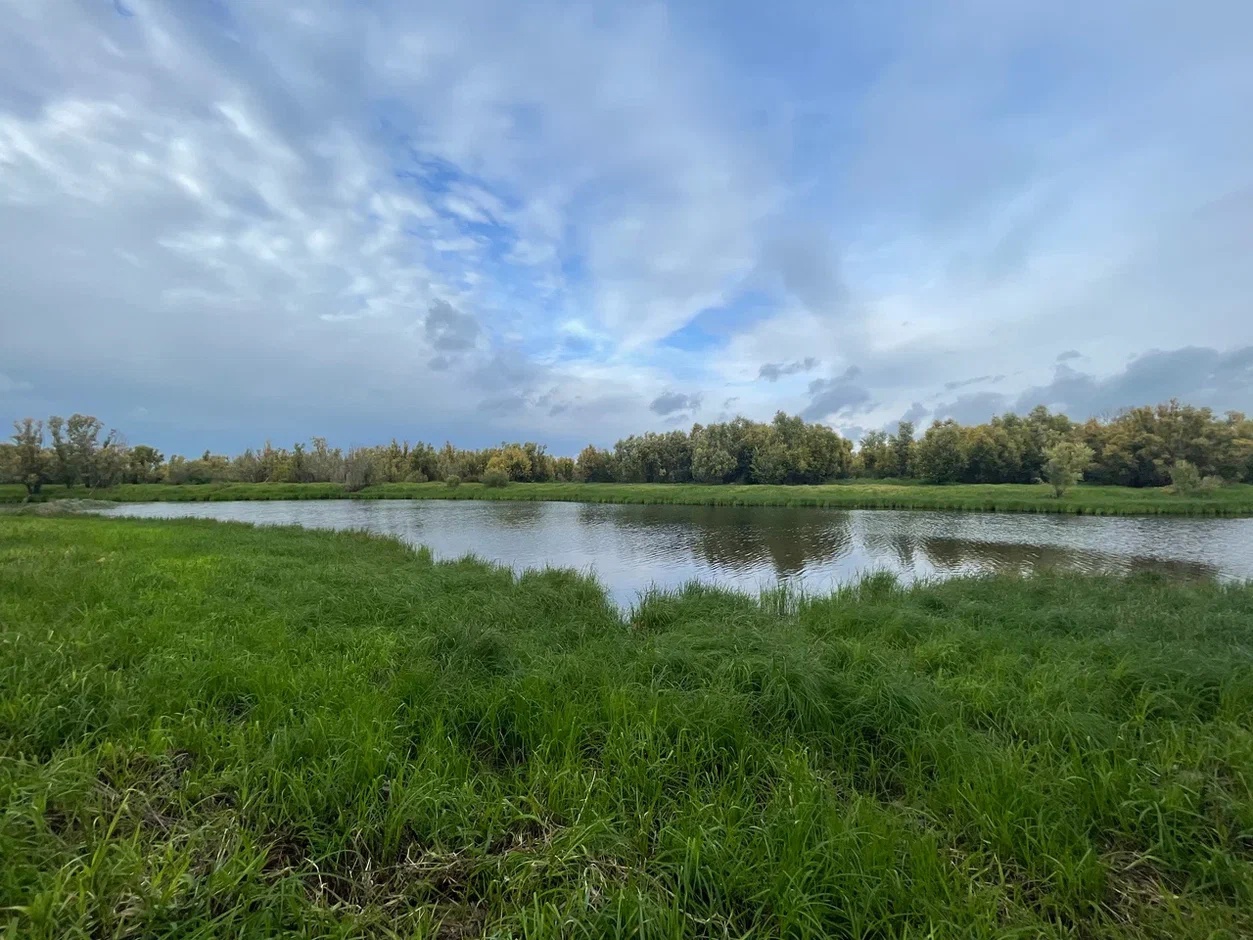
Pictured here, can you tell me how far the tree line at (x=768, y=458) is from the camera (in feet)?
183

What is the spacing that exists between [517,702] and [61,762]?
2809mm

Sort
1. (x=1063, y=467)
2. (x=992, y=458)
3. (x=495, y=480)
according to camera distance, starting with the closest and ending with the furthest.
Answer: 1. (x=1063, y=467)
2. (x=992, y=458)
3. (x=495, y=480)

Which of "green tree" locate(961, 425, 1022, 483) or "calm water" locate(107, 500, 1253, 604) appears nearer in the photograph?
"calm water" locate(107, 500, 1253, 604)

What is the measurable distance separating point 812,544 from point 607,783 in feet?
67.2

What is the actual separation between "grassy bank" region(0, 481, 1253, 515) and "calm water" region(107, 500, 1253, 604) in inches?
240

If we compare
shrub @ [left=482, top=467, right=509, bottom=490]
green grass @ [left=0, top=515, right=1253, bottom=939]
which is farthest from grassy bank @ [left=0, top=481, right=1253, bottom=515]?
green grass @ [left=0, top=515, right=1253, bottom=939]

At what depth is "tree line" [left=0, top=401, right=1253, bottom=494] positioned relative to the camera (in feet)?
183

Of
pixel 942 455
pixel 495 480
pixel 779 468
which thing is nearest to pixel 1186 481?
pixel 942 455

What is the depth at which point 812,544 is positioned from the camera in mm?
22422

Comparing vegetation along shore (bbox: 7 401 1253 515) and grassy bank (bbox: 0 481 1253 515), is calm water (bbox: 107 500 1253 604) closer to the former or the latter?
grassy bank (bbox: 0 481 1253 515)

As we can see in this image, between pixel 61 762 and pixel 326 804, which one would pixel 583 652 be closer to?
pixel 326 804

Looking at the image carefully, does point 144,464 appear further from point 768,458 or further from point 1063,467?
Answer: point 1063,467

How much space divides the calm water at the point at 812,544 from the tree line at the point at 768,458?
20.0m

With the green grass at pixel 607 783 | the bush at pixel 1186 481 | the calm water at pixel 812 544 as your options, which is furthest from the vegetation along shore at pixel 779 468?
the green grass at pixel 607 783
